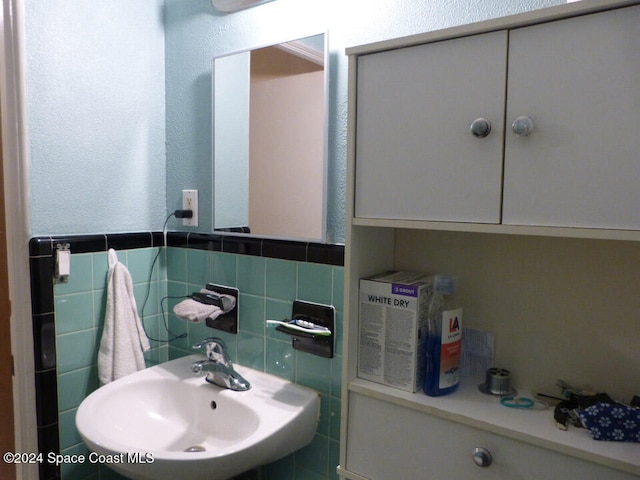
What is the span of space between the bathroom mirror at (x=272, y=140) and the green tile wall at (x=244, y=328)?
0.12 metres

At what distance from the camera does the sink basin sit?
0.98 metres

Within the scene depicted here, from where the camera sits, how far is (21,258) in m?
1.26

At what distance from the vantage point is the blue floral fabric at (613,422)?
2.39 ft

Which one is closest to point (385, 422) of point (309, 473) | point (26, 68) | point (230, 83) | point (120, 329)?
point (309, 473)

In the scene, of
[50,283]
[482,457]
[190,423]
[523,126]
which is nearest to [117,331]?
[50,283]

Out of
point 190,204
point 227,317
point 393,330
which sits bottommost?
point 227,317

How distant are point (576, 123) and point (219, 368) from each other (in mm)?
1060

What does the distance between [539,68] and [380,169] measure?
31 cm

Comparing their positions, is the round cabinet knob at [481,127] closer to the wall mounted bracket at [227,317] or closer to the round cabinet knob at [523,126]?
the round cabinet knob at [523,126]

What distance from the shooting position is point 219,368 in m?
1.31

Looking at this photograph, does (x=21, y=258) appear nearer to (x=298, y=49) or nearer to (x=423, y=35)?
(x=298, y=49)

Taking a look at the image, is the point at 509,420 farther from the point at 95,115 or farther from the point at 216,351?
the point at 95,115

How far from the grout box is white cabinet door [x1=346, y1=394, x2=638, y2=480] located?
0.06 metres

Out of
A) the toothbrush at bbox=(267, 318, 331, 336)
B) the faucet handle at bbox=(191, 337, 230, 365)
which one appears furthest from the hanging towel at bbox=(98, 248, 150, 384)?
the toothbrush at bbox=(267, 318, 331, 336)
